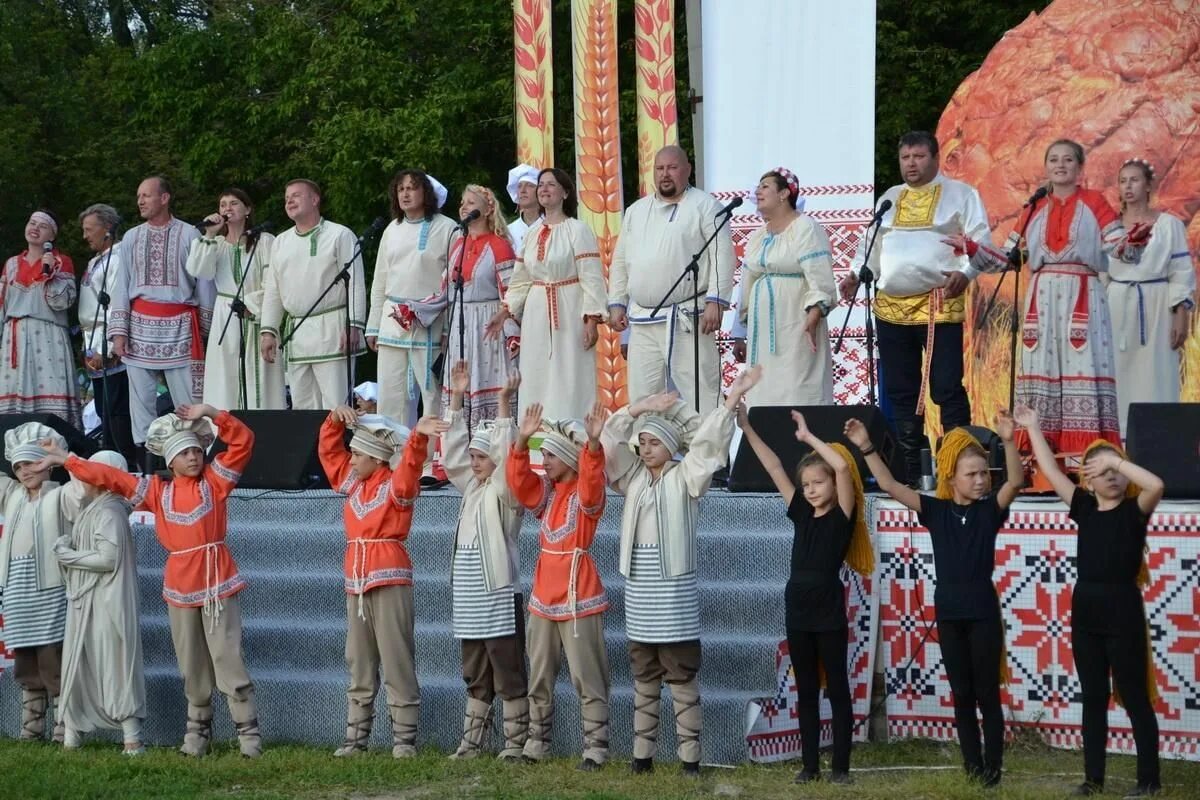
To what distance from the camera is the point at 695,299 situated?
30.6ft

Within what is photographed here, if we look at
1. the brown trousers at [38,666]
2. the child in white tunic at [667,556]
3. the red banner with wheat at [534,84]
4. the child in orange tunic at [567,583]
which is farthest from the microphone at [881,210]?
the brown trousers at [38,666]

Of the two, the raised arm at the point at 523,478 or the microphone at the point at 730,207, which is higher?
the microphone at the point at 730,207

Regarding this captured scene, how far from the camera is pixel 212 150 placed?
20.6m

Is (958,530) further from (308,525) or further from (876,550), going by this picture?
(308,525)

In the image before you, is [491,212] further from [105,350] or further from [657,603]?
[657,603]

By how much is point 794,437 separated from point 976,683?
1.85 metres

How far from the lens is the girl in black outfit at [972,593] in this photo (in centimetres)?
684

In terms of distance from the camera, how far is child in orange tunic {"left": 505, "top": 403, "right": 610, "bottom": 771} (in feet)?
24.6

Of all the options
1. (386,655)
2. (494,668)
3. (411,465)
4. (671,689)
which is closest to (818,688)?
(671,689)

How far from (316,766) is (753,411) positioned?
2.51 m

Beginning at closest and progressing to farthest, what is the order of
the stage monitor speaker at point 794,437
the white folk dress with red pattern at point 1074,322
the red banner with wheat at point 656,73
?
the stage monitor speaker at point 794,437 → the white folk dress with red pattern at point 1074,322 → the red banner with wheat at point 656,73

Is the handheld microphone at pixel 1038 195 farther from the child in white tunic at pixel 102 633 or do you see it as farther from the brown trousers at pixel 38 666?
Result: the brown trousers at pixel 38 666

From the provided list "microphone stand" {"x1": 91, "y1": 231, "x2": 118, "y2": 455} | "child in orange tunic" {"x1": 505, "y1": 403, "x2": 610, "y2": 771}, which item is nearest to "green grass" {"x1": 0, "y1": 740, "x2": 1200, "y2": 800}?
"child in orange tunic" {"x1": 505, "y1": 403, "x2": 610, "y2": 771}

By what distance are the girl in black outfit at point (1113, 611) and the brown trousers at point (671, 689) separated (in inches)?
56.2
